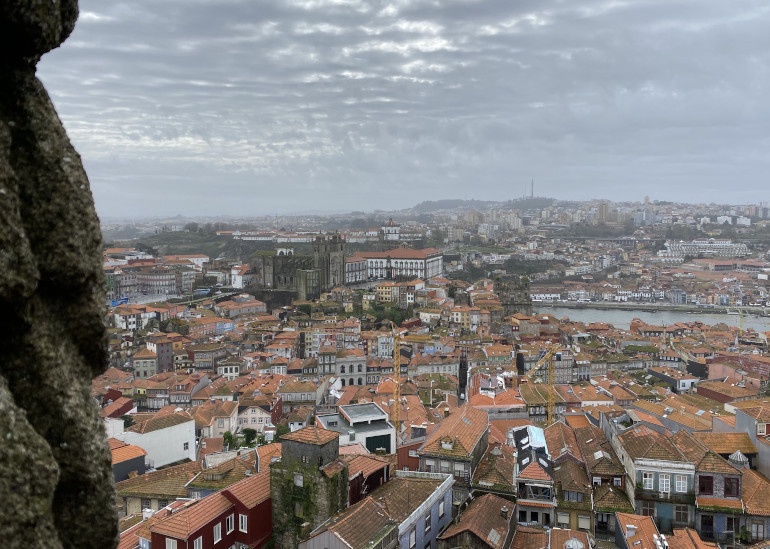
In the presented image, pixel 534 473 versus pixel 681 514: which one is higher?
pixel 534 473

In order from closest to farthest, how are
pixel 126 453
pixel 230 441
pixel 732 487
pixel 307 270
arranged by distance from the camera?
pixel 732 487 < pixel 126 453 < pixel 230 441 < pixel 307 270

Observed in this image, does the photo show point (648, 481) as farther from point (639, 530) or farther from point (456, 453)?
point (456, 453)

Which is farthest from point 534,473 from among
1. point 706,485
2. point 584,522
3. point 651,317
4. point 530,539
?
point 651,317

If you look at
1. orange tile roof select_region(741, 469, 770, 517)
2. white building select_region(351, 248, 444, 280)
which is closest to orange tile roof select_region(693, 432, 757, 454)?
orange tile roof select_region(741, 469, 770, 517)

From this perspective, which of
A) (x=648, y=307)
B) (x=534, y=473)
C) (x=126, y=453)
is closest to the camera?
(x=534, y=473)

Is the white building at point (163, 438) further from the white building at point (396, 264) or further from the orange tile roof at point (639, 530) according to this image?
the white building at point (396, 264)

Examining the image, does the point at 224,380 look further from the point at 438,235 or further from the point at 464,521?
the point at 438,235

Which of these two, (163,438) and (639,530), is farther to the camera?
(163,438)

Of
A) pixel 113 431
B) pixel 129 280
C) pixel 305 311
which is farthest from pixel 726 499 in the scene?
pixel 129 280
